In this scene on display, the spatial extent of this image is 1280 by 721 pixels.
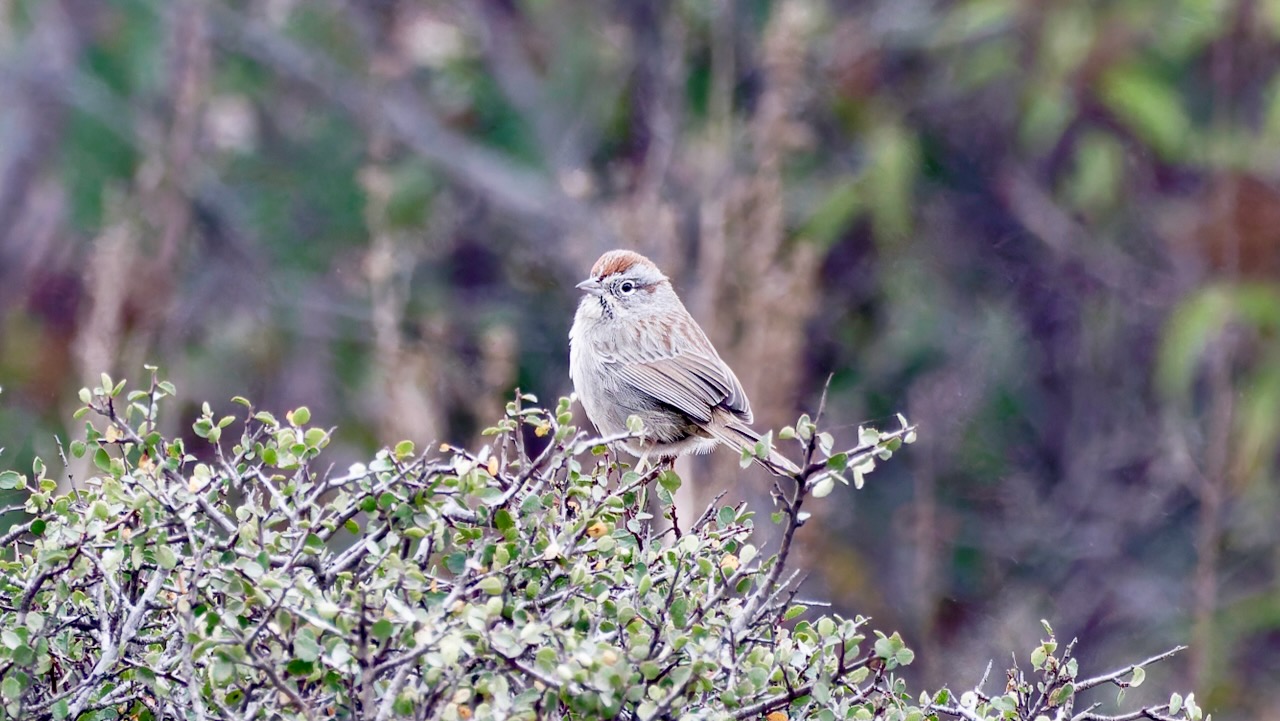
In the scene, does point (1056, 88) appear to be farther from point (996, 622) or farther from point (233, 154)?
point (233, 154)

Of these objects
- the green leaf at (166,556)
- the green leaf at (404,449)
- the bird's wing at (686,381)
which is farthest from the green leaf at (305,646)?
the bird's wing at (686,381)

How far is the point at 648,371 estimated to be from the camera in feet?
17.7

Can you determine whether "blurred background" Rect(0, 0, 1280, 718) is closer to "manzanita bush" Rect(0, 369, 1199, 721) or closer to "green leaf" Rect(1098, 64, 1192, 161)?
"green leaf" Rect(1098, 64, 1192, 161)

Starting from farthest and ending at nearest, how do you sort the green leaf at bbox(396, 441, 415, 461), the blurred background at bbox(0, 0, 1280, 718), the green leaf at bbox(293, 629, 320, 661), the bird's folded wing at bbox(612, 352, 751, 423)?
the blurred background at bbox(0, 0, 1280, 718) < the bird's folded wing at bbox(612, 352, 751, 423) < the green leaf at bbox(396, 441, 415, 461) < the green leaf at bbox(293, 629, 320, 661)

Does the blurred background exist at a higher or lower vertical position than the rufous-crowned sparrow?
higher

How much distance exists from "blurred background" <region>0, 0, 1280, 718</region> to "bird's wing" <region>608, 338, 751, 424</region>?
62.9 inches

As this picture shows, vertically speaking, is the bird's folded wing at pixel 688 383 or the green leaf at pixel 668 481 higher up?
the bird's folded wing at pixel 688 383

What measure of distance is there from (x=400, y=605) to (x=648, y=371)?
10.3 feet

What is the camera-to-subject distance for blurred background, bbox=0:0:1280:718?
856 cm

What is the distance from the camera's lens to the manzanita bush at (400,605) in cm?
229

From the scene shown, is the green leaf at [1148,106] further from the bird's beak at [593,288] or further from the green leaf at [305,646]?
the green leaf at [305,646]

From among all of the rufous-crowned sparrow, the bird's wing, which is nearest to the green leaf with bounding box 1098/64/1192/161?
the rufous-crowned sparrow

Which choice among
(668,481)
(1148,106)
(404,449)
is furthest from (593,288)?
(1148,106)

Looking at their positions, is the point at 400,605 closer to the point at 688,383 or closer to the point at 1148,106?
the point at 688,383
